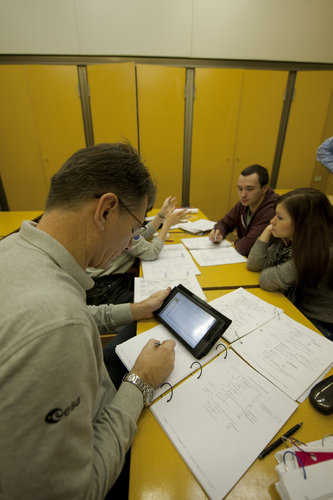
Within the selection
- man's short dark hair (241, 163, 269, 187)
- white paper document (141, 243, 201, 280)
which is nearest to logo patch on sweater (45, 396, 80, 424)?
white paper document (141, 243, 201, 280)

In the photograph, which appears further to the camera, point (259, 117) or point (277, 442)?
point (259, 117)

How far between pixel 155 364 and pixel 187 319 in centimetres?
21

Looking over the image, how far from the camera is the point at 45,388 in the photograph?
341 mm

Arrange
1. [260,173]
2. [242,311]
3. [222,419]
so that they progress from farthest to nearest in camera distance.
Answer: [260,173] → [242,311] → [222,419]

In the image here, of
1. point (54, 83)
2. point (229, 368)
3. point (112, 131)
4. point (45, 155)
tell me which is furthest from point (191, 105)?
point (229, 368)

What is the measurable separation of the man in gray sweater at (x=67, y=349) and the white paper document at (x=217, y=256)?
786 mm

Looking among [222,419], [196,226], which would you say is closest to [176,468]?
[222,419]

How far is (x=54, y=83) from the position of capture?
284 centimetres

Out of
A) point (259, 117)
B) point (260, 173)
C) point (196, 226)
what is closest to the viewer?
point (260, 173)

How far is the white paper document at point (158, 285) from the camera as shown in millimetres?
1066

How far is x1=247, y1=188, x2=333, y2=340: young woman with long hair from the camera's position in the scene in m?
1.06

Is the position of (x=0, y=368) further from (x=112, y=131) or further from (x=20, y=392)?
(x=112, y=131)

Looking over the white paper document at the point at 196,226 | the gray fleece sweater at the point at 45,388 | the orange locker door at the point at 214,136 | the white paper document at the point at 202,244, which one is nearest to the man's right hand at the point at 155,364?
the gray fleece sweater at the point at 45,388

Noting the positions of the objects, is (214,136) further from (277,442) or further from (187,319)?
(277,442)
